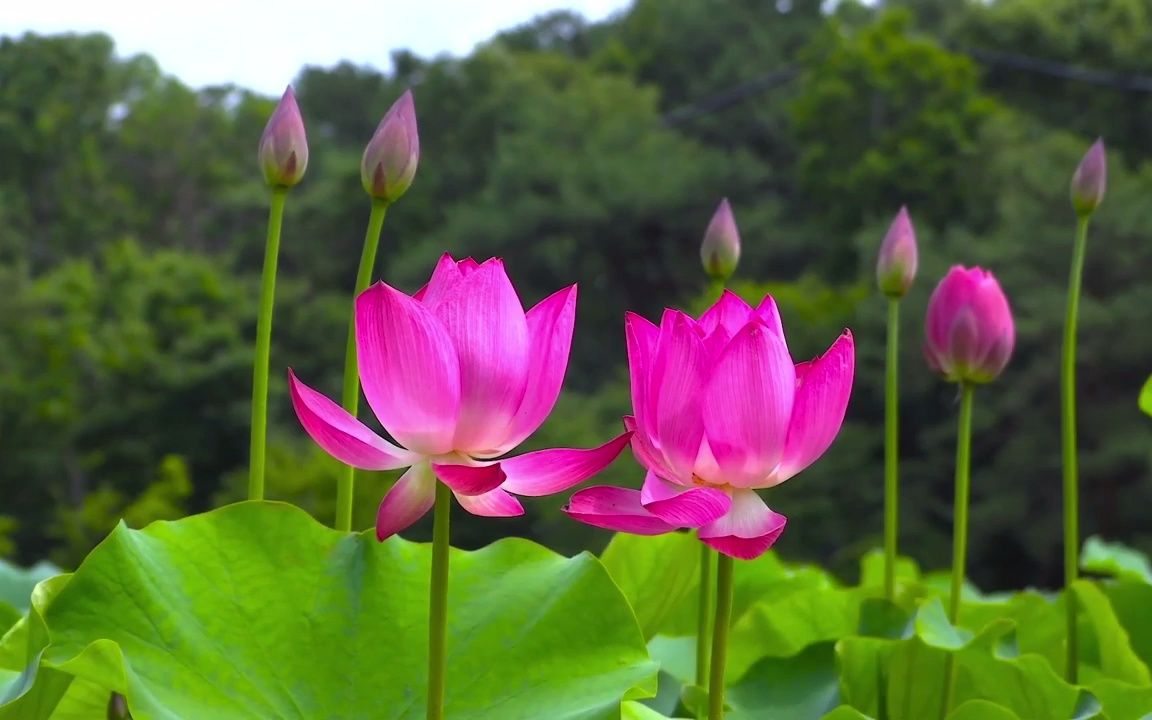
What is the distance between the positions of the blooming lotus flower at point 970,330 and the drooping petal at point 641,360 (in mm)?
273

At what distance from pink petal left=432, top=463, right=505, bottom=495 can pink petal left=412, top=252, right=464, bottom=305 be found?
0.16 ft

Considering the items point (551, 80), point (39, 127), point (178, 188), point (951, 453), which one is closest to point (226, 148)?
point (178, 188)

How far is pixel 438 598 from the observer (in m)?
0.34

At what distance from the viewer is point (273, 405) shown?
849cm

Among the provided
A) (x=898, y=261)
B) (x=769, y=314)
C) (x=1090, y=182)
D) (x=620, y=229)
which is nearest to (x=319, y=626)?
(x=769, y=314)

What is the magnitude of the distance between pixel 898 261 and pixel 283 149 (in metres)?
0.28

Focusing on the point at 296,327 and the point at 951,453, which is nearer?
the point at 951,453

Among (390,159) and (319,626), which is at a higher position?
(390,159)

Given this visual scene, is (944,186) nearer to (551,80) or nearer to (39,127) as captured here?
(551,80)

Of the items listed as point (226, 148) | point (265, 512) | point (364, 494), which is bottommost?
point (364, 494)

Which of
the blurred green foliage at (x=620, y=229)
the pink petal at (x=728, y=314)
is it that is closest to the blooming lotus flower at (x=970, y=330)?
the pink petal at (x=728, y=314)

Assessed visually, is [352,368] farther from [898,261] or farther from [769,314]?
[898,261]

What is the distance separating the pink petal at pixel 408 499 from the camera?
0.35 m

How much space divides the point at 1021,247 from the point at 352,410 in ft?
23.5
